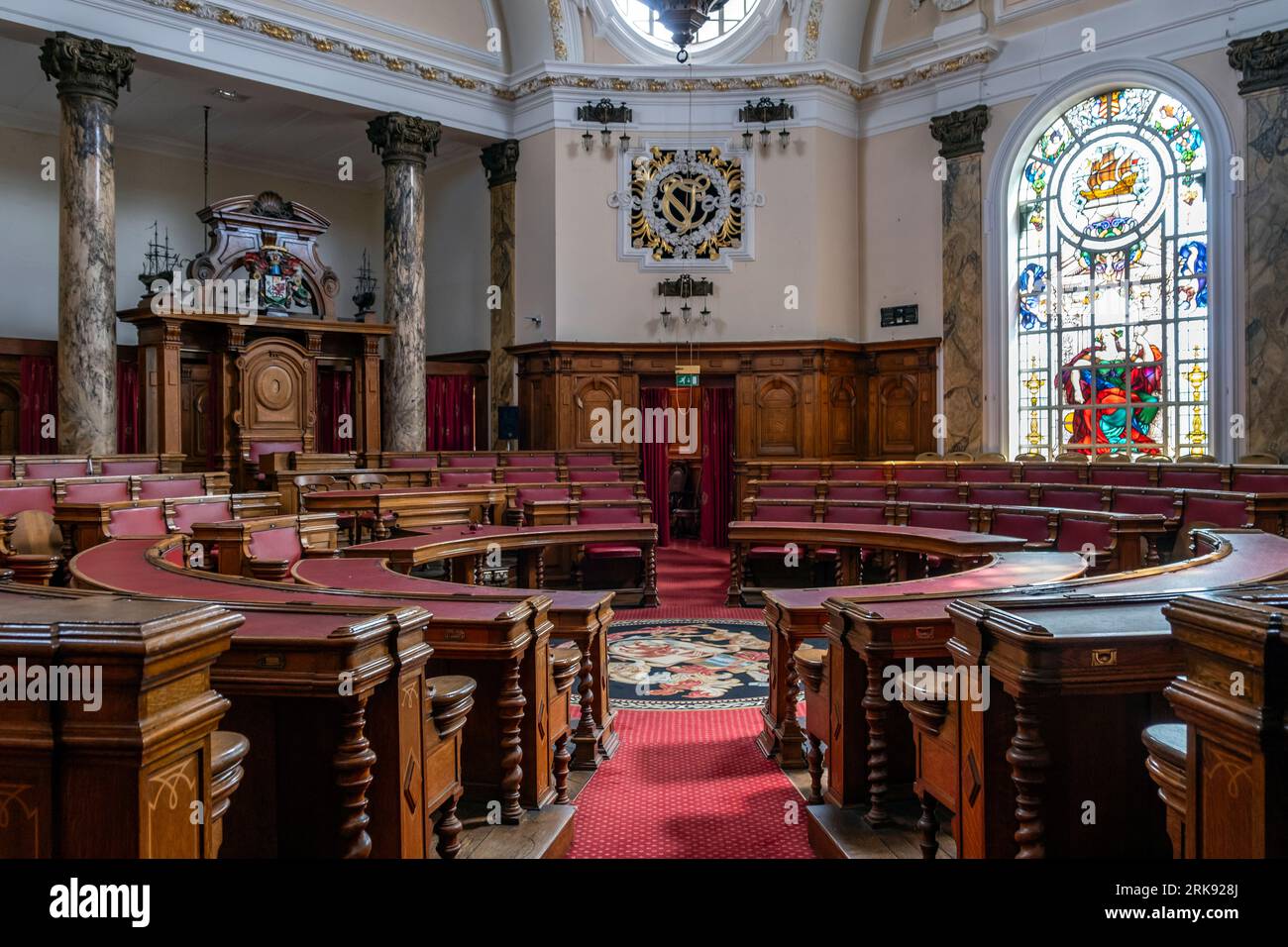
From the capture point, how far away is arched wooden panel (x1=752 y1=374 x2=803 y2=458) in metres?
14.9

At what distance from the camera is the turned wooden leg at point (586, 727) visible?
466 centimetres

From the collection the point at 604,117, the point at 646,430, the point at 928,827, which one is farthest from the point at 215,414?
the point at 928,827

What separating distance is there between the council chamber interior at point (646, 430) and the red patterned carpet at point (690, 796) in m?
0.03

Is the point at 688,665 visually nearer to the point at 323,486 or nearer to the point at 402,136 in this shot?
the point at 323,486

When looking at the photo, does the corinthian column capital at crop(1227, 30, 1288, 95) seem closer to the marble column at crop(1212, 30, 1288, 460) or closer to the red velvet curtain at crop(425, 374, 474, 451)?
the marble column at crop(1212, 30, 1288, 460)

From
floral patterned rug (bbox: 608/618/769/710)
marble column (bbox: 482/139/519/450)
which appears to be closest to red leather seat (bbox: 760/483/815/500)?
floral patterned rug (bbox: 608/618/769/710)

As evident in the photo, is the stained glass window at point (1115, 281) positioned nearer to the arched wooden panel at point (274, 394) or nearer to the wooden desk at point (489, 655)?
the arched wooden panel at point (274, 394)

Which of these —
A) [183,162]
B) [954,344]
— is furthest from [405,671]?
[183,162]

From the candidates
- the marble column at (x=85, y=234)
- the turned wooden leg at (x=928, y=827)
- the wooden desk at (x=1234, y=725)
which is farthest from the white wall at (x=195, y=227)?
the wooden desk at (x=1234, y=725)

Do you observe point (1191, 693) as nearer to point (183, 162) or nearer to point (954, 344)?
point (954, 344)

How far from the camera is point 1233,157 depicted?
1141cm

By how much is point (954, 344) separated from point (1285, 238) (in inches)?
169

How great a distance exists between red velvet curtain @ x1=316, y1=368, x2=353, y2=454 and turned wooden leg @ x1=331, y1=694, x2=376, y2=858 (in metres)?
13.8

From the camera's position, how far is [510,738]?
3.46 m
